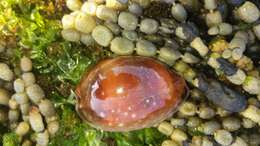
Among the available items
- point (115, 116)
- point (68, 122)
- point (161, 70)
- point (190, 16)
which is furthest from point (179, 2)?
point (68, 122)

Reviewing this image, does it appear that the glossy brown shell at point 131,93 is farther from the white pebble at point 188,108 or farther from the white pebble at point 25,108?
the white pebble at point 25,108

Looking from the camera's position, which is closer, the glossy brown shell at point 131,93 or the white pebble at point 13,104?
the glossy brown shell at point 131,93

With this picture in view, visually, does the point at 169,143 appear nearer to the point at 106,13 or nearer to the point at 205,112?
the point at 205,112

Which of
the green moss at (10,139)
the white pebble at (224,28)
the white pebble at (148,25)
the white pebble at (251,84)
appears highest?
the white pebble at (224,28)

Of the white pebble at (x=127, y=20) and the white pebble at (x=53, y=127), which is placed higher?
the white pebble at (x=127, y=20)

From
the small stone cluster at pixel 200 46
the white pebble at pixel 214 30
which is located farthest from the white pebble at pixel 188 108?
the white pebble at pixel 214 30

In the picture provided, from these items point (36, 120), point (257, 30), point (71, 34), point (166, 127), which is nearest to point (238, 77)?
point (257, 30)

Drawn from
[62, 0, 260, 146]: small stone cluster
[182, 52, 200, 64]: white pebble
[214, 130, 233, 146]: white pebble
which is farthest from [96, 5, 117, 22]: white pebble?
[214, 130, 233, 146]: white pebble

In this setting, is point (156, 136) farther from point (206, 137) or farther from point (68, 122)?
point (68, 122)
